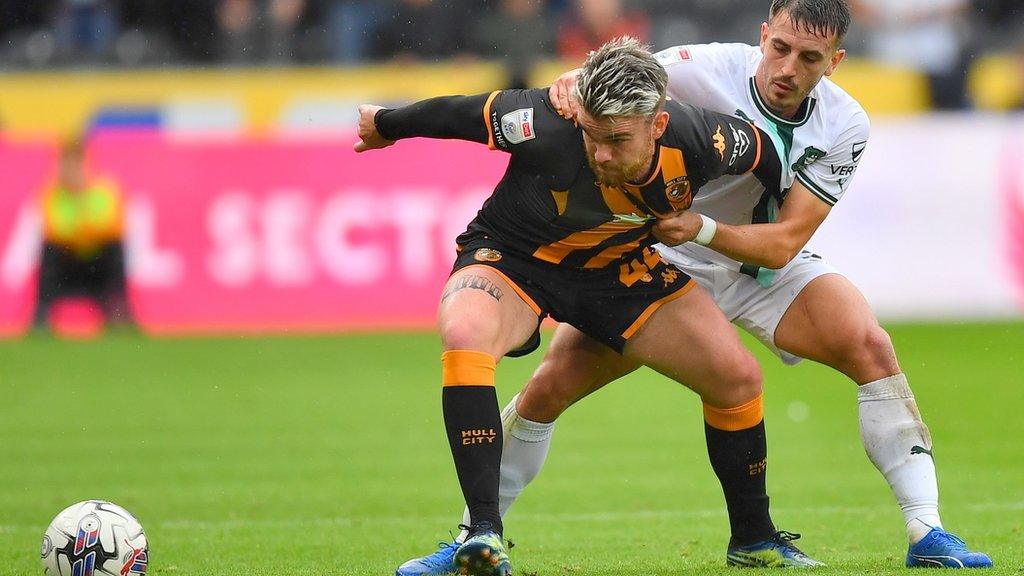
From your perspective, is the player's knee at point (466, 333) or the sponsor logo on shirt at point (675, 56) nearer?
the player's knee at point (466, 333)

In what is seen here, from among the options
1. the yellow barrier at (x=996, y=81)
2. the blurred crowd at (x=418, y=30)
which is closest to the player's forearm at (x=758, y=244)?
the blurred crowd at (x=418, y=30)

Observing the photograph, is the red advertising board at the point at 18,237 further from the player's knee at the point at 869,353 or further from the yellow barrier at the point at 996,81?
the player's knee at the point at 869,353

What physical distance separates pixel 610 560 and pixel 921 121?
34.7ft

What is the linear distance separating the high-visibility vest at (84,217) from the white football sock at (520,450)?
9.61 m

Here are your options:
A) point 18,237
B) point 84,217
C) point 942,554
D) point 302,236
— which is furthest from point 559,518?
point 18,237

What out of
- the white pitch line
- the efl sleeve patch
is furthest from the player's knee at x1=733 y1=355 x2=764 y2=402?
the white pitch line

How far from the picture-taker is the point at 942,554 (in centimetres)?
585

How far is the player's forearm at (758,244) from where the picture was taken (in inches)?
232

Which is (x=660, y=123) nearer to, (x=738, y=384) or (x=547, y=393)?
(x=738, y=384)

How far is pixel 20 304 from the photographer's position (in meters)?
15.2

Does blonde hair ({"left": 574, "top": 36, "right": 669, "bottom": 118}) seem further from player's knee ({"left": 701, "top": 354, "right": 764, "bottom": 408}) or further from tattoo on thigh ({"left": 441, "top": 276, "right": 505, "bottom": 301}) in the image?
player's knee ({"left": 701, "top": 354, "right": 764, "bottom": 408})

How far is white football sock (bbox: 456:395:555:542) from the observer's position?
6.50 metres

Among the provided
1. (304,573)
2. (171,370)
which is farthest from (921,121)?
(304,573)

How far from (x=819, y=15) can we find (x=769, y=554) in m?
2.12
